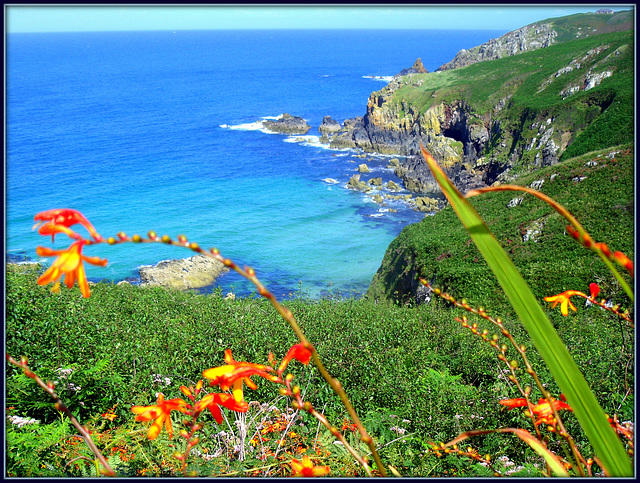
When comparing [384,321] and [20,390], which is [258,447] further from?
[384,321]

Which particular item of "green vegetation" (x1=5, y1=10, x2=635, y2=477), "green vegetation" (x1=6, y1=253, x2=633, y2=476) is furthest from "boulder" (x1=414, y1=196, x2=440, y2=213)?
"green vegetation" (x1=6, y1=253, x2=633, y2=476)

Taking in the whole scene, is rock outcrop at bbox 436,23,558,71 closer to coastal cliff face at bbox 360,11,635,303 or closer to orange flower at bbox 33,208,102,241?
coastal cliff face at bbox 360,11,635,303

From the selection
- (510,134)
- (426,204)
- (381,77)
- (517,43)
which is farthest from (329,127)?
(381,77)

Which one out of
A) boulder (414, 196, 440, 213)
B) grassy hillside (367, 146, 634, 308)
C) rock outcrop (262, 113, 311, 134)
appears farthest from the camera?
rock outcrop (262, 113, 311, 134)

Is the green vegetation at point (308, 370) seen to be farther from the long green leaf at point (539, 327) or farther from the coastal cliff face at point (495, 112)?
the coastal cliff face at point (495, 112)

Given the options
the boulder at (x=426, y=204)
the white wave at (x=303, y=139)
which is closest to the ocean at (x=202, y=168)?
the white wave at (x=303, y=139)
